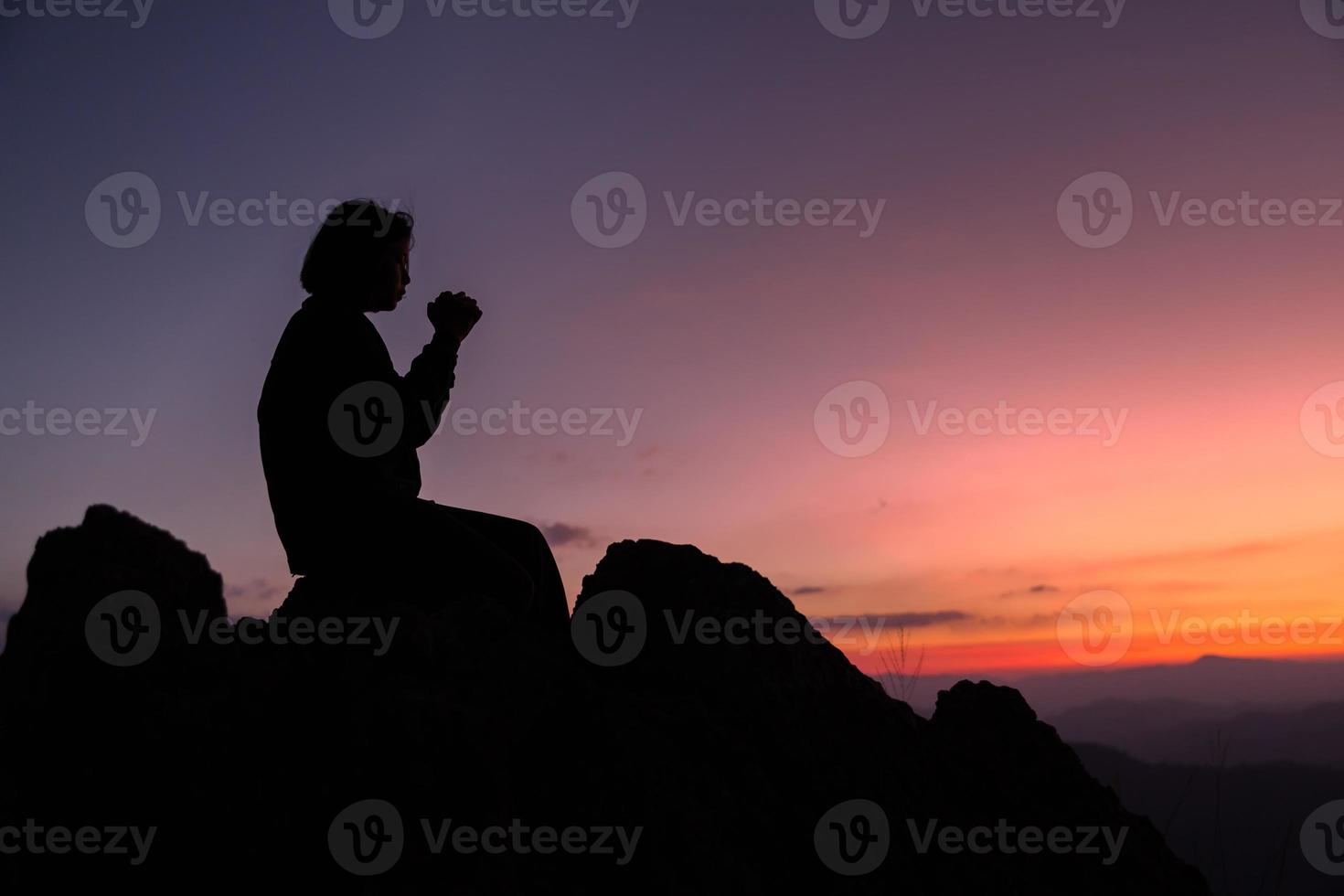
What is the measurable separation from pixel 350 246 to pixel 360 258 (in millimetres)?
72

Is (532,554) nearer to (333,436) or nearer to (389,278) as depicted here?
(333,436)

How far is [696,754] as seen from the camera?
3555 mm

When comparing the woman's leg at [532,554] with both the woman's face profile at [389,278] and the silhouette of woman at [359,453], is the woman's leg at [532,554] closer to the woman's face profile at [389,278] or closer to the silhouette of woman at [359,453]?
the silhouette of woman at [359,453]

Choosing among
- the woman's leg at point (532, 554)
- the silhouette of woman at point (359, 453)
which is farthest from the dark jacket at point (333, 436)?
the woman's leg at point (532, 554)

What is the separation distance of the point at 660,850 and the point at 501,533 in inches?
68.5

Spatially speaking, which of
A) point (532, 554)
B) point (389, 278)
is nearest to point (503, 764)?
point (532, 554)

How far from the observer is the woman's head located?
4.30 metres

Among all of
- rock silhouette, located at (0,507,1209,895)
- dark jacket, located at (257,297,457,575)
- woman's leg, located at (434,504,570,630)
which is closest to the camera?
rock silhouette, located at (0,507,1209,895)

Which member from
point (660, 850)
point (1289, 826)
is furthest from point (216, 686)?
point (1289, 826)

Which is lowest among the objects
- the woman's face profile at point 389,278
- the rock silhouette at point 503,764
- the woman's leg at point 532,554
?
the rock silhouette at point 503,764

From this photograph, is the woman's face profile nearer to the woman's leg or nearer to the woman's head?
the woman's head

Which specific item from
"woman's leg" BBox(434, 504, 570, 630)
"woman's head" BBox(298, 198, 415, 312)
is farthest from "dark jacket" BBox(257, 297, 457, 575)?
"woman's leg" BBox(434, 504, 570, 630)

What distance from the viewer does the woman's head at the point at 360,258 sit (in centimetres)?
430

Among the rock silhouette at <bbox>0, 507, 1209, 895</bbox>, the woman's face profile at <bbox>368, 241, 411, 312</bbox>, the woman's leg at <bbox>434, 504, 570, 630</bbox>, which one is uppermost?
the woman's face profile at <bbox>368, 241, 411, 312</bbox>
